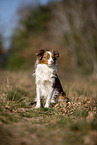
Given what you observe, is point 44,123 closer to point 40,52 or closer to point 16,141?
point 16,141

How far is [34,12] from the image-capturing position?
91.2 feet

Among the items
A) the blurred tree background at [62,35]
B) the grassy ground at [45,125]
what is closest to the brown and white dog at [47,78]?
the grassy ground at [45,125]

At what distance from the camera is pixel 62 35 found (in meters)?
21.1

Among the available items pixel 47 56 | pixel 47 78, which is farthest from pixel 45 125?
pixel 47 56

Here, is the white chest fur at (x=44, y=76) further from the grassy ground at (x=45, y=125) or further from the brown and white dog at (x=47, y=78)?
the grassy ground at (x=45, y=125)

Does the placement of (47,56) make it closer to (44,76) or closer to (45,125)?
(44,76)

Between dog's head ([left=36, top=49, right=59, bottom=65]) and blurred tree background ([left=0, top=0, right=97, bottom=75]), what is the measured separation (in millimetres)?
8983

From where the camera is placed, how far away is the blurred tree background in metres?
16.3

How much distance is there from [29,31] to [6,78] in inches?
897

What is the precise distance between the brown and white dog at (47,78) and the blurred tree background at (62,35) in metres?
8.82

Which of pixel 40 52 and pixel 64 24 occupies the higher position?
pixel 64 24

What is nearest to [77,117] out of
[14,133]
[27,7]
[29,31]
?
[14,133]

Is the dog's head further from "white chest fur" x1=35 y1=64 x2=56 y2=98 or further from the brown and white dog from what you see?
"white chest fur" x1=35 y1=64 x2=56 y2=98

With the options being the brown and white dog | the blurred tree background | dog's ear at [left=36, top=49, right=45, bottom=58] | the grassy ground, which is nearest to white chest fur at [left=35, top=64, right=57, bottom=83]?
the brown and white dog
